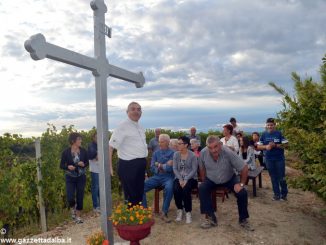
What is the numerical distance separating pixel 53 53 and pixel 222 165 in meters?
3.68

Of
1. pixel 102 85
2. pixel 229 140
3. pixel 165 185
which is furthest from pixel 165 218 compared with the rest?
pixel 102 85

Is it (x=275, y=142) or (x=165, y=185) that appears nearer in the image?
(x=165, y=185)

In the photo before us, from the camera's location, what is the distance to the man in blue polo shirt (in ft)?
27.2

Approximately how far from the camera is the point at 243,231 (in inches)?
246

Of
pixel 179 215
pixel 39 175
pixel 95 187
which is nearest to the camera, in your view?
pixel 179 215

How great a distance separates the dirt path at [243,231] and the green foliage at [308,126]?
72 cm

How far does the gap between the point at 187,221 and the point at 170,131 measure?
8.38 meters

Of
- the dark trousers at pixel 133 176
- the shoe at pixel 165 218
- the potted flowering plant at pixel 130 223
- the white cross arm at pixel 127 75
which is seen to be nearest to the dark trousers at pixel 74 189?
the shoe at pixel 165 218

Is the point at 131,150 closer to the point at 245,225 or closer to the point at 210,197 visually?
the point at 210,197

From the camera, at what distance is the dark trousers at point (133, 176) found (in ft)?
18.7

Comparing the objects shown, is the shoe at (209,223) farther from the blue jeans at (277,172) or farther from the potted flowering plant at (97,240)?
the blue jeans at (277,172)

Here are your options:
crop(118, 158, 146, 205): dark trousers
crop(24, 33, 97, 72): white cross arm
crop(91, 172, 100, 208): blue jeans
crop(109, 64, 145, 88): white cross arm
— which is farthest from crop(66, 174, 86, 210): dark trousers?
crop(24, 33, 97, 72): white cross arm

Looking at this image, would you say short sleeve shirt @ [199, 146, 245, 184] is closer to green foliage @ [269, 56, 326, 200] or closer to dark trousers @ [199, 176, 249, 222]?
dark trousers @ [199, 176, 249, 222]

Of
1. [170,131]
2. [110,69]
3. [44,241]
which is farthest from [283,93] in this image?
[170,131]
